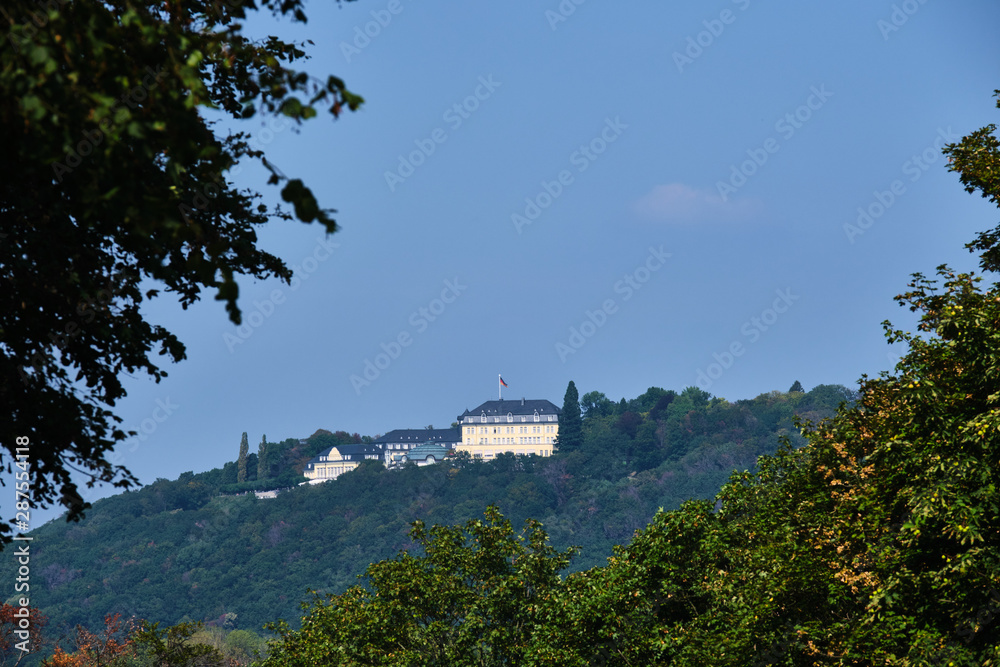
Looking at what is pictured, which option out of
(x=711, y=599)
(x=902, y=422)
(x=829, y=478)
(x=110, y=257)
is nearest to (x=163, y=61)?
(x=110, y=257)

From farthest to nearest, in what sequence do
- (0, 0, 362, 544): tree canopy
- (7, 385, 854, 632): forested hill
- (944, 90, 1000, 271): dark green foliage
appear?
(7, 385, 854, 632): forested hill → (944, 90, 1000, 271): dark green foliage → (0, 0, 362, 544): tree canopy

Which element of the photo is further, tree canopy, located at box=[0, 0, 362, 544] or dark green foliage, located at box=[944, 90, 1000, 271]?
dark green foliage, located at box=[944, 90, 1000, 271]

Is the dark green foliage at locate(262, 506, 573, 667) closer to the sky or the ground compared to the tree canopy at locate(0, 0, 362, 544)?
closer to the ground

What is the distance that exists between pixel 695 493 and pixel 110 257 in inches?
7649

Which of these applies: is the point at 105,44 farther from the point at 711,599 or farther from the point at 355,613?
the point at 355,613

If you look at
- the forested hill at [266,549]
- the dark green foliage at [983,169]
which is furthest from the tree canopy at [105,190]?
the forested hill at [266,549]

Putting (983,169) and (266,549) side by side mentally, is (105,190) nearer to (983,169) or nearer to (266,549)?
(983,169)

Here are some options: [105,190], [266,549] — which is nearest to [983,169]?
[105,190]

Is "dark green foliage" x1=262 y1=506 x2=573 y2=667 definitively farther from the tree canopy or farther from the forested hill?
the forested hill

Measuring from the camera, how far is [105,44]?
627cm

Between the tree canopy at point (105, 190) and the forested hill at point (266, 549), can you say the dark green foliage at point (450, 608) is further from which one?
the forested hill at point (266, 549)

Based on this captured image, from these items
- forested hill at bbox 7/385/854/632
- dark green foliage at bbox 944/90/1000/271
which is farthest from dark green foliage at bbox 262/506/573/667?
forested hill at bbox 7/385/854/632

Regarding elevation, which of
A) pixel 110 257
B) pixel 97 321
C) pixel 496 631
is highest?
pixel 110 257

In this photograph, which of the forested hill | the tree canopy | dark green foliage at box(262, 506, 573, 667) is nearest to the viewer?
the tree canopy
